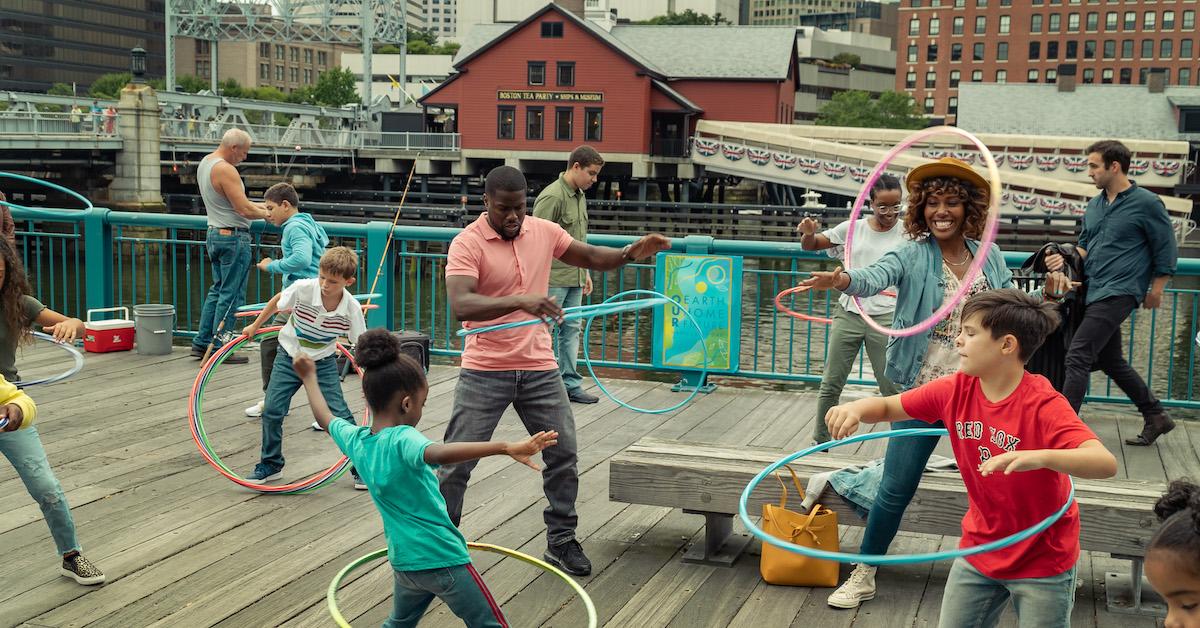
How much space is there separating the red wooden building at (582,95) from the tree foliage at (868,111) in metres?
49.0

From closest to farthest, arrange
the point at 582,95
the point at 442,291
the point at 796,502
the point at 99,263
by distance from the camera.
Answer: the point at 796,502 < the point at 99,263 < the point at 442,291 < the point at 582,95

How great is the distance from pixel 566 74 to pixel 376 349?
55.7 metres

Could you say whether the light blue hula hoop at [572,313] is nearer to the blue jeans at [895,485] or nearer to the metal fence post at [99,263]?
the blue jeans at [895,485]

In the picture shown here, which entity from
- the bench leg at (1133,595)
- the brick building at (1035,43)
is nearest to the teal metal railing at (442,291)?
the bench leg at (1133,595)

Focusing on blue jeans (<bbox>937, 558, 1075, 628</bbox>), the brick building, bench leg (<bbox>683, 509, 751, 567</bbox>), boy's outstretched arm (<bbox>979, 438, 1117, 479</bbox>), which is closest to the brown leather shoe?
bench leg (<bbox>683, 509, 751, 567</bbox>)

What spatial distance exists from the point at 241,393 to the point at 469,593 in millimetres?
6836

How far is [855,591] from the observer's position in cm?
552

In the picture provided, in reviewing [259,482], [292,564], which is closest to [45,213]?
[259,482]

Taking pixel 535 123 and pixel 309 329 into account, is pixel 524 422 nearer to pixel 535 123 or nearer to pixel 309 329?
pixel 309 329

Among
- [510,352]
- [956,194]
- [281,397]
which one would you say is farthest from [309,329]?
[956,194]

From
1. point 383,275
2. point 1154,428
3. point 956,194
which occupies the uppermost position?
point 956,194

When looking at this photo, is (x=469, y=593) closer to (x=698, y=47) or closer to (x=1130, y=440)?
(x=1130, y=440)

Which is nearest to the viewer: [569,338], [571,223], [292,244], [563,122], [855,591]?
[855,591]

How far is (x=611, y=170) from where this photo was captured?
60750 millimetres
